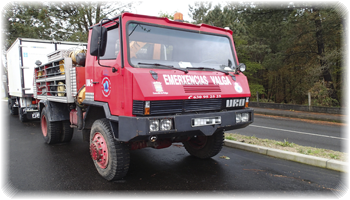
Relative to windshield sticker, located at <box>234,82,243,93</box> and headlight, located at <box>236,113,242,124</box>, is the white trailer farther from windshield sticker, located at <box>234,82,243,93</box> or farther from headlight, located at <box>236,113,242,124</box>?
headlight, located at <box>236,113,242,124</box>

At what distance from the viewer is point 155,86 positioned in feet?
11.6

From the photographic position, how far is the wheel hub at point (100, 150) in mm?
4188

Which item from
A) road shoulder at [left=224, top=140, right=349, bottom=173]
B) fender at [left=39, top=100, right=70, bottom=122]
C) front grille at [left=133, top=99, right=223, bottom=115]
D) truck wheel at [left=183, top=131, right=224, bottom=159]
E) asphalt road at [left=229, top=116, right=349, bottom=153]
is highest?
front grille at [left=133, top=99, right=223, bottom=115]

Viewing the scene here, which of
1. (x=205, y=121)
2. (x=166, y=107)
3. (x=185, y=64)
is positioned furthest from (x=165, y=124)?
(x=185, y=64)

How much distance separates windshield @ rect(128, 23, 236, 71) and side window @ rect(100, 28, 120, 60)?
0.28 m

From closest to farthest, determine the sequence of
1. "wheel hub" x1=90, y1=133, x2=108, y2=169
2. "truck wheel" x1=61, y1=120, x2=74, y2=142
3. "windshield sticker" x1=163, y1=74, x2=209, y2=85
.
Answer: "windshield sticker" x1=163, y1=74, x2=209, y2=85 → "wheel hub" x1=90, y1=133, x2=108, y2=169 → "truck wheel" x1=61, y1=120, x2=74, y2=142

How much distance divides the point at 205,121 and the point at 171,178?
1193 mm

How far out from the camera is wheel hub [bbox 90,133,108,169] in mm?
4188

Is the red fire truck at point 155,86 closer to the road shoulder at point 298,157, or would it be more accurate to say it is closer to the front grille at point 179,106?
the front grille at point 179,106

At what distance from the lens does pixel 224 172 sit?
4.55 meters

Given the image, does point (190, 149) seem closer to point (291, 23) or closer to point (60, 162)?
point (60, 162)

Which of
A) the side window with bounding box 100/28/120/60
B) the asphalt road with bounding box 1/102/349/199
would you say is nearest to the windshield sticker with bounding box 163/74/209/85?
the side window with bounding box 100/28/120/60

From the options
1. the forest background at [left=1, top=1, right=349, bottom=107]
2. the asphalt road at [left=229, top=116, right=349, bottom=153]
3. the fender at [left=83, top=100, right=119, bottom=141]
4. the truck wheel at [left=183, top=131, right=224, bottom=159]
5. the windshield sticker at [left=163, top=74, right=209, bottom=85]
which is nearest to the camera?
the windshield sticker at [left=163, top=74, right=209, bottom=85]

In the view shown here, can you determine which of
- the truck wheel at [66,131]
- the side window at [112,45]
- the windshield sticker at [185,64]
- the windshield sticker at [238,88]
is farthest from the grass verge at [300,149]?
the truck wheel at [66,131]
